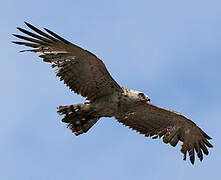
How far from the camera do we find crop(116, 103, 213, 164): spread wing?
20578mm

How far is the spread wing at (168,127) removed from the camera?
20.6m

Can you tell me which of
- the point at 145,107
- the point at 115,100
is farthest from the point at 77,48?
the point at 145,107

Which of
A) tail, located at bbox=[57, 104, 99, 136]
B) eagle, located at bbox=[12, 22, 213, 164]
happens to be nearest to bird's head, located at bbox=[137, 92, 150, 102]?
eagle, located at bbox=[12, 22, 213, 164]

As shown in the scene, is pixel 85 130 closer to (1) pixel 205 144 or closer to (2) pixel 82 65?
(2) pixel 82 65

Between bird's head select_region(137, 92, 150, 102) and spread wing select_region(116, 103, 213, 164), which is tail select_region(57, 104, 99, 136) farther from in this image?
bird's head select_region(137, 92, 150, 102)

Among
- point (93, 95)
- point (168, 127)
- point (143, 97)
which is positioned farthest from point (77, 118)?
point (168, 127)

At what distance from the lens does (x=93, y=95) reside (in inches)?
763

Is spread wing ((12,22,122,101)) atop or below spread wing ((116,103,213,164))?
below

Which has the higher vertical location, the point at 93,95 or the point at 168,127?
the point at 168,127

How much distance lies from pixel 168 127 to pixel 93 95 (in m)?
3.03

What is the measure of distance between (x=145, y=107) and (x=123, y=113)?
3.98ft

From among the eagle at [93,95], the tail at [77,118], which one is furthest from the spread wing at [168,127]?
the tail at [77,118]

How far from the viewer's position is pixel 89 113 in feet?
63.2

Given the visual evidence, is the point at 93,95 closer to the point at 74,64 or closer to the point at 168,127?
the point at 74,64
